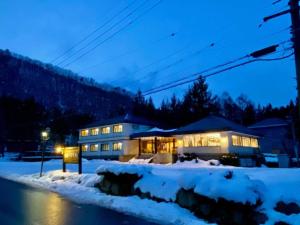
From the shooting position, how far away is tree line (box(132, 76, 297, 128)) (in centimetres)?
A: 6325

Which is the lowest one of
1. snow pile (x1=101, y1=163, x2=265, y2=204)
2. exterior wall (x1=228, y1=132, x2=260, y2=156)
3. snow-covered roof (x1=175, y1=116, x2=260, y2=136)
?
snow pile (x1=101, y1=163, x2=265, y2=204)

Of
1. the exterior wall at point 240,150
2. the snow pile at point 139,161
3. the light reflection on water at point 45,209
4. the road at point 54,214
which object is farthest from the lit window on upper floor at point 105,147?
the road at point 54,214

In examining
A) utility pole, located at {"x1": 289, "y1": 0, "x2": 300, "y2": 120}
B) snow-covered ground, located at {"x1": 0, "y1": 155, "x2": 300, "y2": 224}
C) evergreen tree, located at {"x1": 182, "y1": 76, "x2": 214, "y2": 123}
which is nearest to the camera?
snow-covered ground, located at {"x1": 0, "y1": 155, "x2": 300, "y2": 224}

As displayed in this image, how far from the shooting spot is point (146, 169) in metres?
13.7

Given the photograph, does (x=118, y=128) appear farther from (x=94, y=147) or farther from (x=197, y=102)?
(x=197, y=102)

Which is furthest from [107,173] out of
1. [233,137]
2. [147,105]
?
[147,105]

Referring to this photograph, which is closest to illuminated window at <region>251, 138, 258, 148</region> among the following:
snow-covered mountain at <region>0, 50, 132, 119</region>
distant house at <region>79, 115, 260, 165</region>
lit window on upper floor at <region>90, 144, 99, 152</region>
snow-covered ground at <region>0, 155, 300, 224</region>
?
distant house at <region>79, 115, 260, 165</region>

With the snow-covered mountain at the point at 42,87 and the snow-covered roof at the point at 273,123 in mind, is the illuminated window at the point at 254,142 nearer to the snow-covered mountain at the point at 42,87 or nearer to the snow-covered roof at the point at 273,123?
the snow-covered roof at the point at 273,123

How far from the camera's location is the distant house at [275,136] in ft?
174

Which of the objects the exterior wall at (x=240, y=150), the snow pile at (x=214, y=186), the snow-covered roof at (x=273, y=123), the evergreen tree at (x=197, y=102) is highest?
the evergreen tree at (x=197, y=102)

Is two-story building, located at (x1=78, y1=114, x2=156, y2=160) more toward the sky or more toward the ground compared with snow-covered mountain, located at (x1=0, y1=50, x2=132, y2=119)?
more toward the ground

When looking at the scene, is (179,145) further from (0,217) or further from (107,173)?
(0,217)

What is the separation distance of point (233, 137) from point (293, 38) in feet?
77.5

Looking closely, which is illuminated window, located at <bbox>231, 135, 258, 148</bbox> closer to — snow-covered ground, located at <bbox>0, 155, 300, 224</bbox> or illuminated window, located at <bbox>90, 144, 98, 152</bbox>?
snow-covered ground, located at <bbox>0, 155, 300, 224</bbox>
